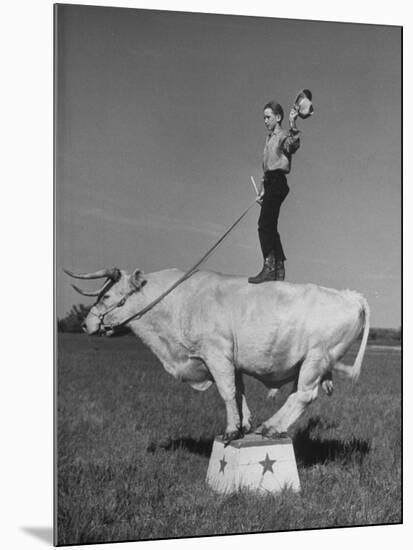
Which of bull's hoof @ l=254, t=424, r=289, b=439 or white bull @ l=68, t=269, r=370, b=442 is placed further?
bull's hoof @ l=254, t=424, r=289, b=439

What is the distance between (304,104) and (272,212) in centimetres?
72

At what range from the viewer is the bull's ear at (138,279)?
29.3 feet

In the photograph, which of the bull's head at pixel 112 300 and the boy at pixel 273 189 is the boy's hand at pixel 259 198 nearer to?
the boy at pixel 273 189

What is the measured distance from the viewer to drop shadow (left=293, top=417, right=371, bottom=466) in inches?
370

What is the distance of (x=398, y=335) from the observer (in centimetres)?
970

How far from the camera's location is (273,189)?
367 inches

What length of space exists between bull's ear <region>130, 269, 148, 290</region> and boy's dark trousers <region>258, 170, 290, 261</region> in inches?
32.0

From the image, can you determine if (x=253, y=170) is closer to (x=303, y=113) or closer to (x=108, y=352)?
(x=303, y=113)

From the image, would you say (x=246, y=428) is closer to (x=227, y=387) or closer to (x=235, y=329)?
(x=227, y=387)

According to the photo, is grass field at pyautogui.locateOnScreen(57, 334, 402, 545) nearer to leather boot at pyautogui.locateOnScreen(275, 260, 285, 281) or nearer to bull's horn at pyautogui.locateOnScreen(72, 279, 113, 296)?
bull's horn at pyautogui.locateOnScreen(72, 279, 113, 296)

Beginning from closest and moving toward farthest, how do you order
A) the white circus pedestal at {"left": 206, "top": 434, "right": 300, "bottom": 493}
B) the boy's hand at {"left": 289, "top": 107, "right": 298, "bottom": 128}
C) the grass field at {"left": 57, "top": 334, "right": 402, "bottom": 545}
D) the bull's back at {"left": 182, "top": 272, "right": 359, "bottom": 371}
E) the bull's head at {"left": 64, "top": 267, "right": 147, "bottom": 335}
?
the grass field at {"left": 57, "top": 334, "right": 402, "bottom": 545}, the bull's head at {"left": 64, "top": 267, "right": 147, "bottom": 335}, the white circus pedestal at {"left": 206, "top": 434, "right": 300, "bottom": 493}, the bull's back at {"left": 182, "top": 272, "right": 359, "bottom": 371}, the boy's hand at {"left": 289, "top": 107, "right": 298, "bottom": 128}

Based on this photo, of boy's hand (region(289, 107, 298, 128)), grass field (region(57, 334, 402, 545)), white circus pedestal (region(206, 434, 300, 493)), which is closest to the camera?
grass field (region(57, 334, 402, 545))

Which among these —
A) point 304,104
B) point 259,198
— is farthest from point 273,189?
point 304,104

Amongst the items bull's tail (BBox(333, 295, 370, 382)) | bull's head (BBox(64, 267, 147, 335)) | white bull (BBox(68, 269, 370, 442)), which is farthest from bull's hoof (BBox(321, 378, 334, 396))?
bull's head (BBox(64, 267, 147, 335))
